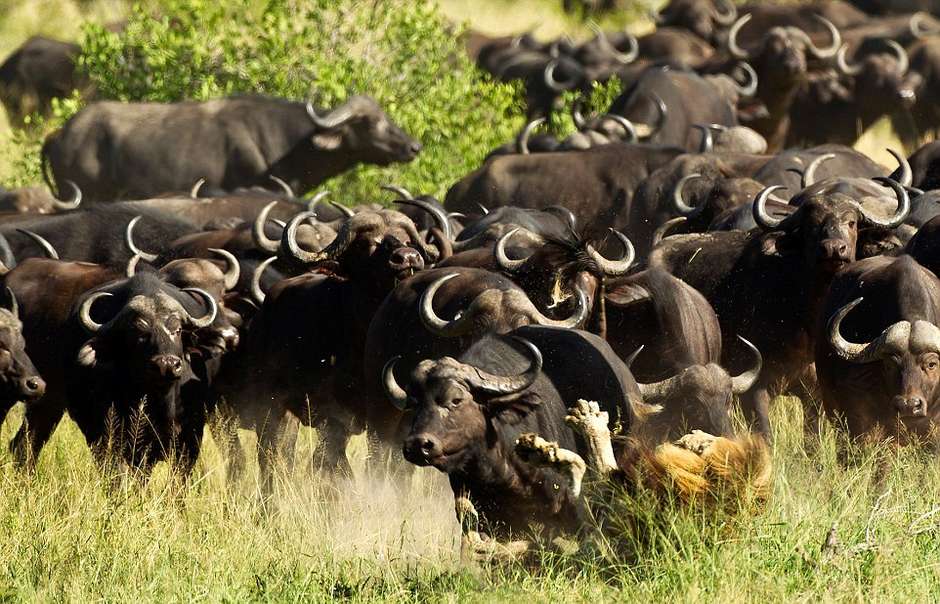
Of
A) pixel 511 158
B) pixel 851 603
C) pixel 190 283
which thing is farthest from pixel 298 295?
pixel 511 158

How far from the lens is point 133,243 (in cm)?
1298

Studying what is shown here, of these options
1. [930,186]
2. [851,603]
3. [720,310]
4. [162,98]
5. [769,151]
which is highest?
[851,603]

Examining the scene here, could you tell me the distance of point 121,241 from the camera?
1312cm

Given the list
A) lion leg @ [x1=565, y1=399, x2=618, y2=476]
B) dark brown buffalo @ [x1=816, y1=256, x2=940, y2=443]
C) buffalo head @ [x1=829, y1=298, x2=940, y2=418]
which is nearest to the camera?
lion leg @ [x1=565, y1=399, x2=618, y2=476]

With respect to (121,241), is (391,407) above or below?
above

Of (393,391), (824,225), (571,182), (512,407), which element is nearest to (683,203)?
(571,182)

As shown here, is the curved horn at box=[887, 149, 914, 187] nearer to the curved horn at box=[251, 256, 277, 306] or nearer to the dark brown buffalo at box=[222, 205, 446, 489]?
the dark brown buffalo at box=[222, 205, 446, 489]

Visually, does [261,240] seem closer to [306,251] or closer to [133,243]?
[306,251]

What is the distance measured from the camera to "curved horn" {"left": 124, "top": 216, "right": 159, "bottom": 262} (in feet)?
40.5

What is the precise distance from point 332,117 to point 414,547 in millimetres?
11604

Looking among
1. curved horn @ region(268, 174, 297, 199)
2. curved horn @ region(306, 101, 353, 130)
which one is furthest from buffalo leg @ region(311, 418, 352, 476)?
curved horn @ region(306, 101, 353, 130)

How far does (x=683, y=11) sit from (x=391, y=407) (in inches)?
905

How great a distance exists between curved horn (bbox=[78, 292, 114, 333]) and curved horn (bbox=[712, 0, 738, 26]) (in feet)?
73.4

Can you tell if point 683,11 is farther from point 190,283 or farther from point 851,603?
point 851,603
